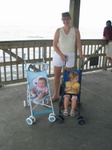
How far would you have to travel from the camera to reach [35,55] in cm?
523

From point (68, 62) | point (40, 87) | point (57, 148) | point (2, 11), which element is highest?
point (2, 11)

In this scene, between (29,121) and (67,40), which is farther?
(67,40)

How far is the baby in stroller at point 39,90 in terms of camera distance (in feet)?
9.53

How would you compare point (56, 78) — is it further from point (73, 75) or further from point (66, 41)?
point (66, 41)

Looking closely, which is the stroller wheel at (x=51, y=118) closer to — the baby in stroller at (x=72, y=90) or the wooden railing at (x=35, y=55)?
the baby in stroller at (x=72, y=90)

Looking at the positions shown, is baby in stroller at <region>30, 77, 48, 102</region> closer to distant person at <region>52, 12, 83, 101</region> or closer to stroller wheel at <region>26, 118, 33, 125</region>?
stroller wheel at <region>26, 118, 33, 125</region>

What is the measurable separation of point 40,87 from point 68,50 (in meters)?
0.78

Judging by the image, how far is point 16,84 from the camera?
4.54 metres

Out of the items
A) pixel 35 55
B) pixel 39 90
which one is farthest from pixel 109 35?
pixel 39 90

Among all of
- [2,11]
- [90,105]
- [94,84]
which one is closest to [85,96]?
[90,105]

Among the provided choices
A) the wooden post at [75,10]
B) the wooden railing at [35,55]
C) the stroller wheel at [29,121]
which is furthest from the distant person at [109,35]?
the stroller wheel at [29,121]

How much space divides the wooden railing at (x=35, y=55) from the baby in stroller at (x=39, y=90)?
124 centimetres

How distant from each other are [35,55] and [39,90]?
2.42m

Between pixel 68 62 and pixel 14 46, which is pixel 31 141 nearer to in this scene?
pixel 68 62
